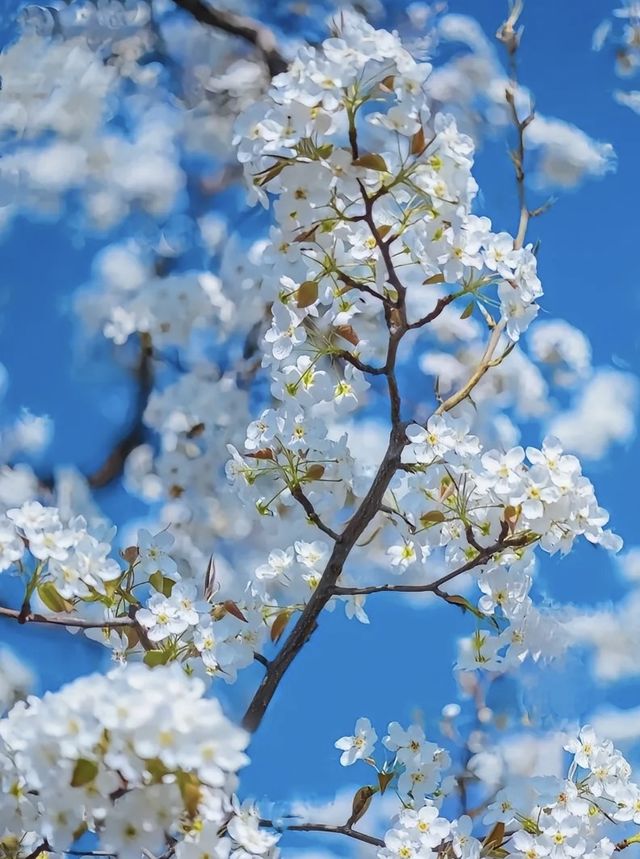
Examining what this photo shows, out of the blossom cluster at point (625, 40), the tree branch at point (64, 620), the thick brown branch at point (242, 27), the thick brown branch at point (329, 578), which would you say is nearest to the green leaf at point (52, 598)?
the tree branch at point (64, 620)

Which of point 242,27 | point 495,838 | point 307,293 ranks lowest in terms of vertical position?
point 495,838

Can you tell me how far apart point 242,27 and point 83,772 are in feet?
3.60

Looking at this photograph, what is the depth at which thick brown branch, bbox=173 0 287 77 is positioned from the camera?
140 centimetres

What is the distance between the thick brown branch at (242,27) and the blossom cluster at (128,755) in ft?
3.30

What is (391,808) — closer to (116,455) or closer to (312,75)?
(116,455)

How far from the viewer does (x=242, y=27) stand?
1.40m

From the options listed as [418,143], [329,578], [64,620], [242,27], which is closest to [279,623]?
[329,578]

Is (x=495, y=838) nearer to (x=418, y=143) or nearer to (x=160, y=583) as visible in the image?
(x=160, y=583)

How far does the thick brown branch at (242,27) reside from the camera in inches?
55.1

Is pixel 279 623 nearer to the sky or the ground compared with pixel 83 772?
nearer to the sky

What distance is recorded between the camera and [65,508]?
4.45 ft

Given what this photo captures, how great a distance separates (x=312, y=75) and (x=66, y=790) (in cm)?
51

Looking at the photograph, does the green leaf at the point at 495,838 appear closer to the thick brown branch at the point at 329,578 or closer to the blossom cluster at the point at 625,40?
the thick brown branch at the point at 329,578

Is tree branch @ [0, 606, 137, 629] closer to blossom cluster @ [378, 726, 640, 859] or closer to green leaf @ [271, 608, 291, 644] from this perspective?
green leaf @ [271, 608, 291, 644]
